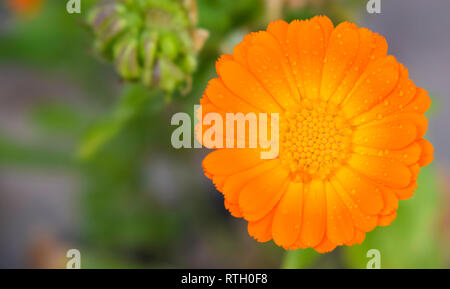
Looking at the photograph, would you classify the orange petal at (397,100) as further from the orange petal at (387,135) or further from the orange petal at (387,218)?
the orange petal at (387,218)

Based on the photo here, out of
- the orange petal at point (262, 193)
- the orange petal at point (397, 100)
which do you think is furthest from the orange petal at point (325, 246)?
the orange petal at point (397, 100)

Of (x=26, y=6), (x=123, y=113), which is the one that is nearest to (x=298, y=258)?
(x=123, y=113)

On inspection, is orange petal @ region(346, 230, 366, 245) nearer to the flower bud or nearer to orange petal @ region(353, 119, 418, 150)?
orange petal @ region(353, 119, 418, 150)

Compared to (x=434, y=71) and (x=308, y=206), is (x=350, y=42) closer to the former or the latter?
(x=308, y=206)

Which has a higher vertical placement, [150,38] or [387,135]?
[150,38]

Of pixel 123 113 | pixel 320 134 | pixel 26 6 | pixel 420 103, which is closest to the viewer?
pixel 420 103

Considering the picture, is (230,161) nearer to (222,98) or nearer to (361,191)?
(222,98)
